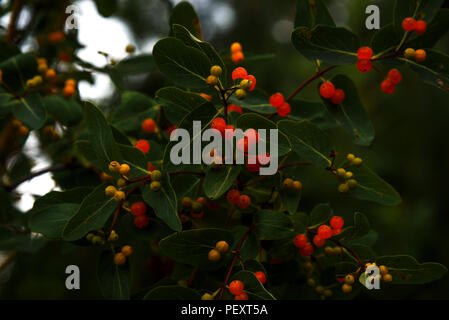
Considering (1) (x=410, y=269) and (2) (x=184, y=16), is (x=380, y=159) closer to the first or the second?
(1) (x=410, y=269)

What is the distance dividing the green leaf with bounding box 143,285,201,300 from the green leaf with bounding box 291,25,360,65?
0.71 meters

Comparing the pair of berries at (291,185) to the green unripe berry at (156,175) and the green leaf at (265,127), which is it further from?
the green unripe berry at (156,175)

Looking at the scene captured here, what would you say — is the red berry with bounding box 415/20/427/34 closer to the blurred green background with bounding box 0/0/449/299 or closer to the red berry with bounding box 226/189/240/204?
the red berry with bounding box 226/189/240/204

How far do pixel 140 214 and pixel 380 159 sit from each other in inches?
114

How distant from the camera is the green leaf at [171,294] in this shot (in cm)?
109

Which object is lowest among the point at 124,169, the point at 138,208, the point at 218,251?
the point at 218,251

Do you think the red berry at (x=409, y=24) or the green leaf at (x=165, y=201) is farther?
the red berry at (x=409, y=24)

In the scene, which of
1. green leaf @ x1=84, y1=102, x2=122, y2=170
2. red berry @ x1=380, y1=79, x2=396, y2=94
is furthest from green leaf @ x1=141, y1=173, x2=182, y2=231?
red berry @ x1=380, y1=79, x2=396, y2=94

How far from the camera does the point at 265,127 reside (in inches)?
40.9

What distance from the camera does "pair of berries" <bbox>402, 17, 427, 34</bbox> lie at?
1.16 metres

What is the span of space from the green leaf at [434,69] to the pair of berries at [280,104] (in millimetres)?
347

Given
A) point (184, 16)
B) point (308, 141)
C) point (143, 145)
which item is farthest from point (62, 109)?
point (308, 141)

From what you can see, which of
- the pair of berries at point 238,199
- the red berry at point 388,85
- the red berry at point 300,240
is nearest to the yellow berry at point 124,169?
the pair of berries at point 238,199

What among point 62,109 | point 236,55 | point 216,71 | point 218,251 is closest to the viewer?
point 216,71
